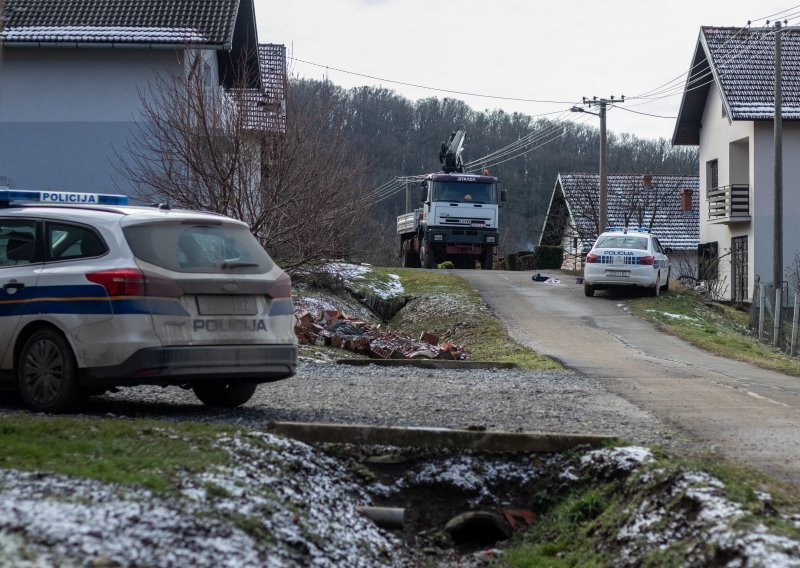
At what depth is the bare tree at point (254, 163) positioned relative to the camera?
18766 mm

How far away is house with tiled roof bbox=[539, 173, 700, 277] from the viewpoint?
54.9 m

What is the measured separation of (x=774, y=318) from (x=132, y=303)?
19.3m

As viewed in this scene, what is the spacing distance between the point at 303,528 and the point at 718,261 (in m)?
32.9

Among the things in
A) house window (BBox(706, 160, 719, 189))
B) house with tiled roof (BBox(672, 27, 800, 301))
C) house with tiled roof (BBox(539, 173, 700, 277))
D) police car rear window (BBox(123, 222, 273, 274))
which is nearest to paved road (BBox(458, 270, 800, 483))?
police car rear window (BBox(123, 222, 273, 274))

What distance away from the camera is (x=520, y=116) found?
8188cm

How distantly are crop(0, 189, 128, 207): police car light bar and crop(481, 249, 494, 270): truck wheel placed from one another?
3133cm

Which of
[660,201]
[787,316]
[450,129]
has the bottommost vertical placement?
[787,316]

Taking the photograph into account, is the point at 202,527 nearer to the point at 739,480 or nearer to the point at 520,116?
the point at 739,480

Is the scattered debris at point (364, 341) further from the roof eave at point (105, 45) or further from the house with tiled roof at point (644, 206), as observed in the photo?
the house with tiled roof at point (644, 206)

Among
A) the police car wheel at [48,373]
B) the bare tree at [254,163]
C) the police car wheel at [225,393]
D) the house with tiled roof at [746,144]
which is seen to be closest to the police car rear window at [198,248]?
the police car wheel at [48,373]

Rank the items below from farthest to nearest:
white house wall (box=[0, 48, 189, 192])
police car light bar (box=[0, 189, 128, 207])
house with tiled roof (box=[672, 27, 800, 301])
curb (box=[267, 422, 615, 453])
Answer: house with tiled roof (box=[672, 27, 800, 301]) → white house wall (box=[0, 48, 189, 192]) → police car light bar (box=[0, 189, 128, 207]) → curb (box=[267, 422, 615, 453])

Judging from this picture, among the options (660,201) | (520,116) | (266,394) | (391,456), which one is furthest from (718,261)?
(520,116)

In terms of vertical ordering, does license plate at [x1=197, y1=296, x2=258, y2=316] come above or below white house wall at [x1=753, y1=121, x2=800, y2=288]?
below

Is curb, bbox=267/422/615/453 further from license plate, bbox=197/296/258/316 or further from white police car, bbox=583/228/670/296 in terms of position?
white police car, bbox=583/228/670/296
